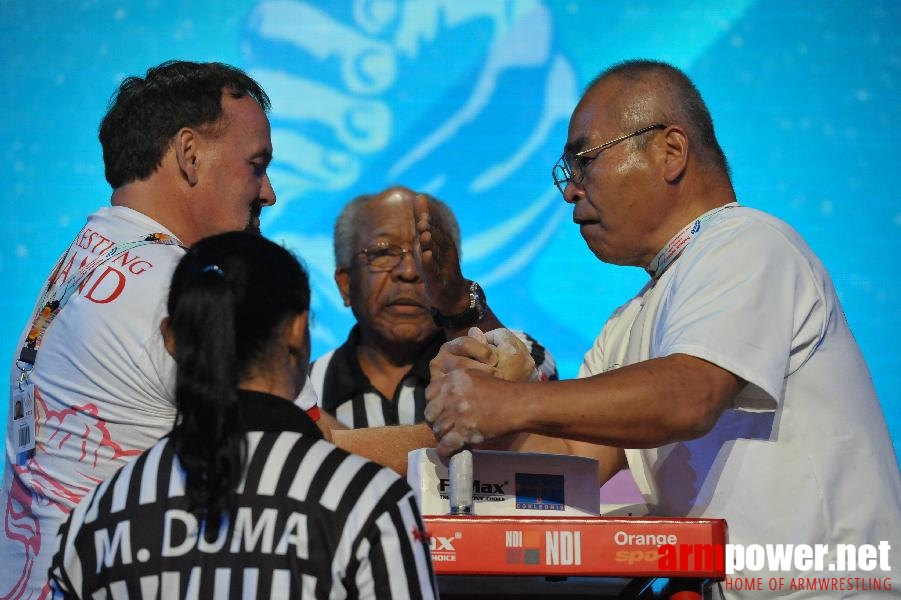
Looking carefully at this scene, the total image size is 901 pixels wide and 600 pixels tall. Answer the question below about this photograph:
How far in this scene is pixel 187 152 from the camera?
8.16ft

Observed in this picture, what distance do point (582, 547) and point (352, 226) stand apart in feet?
9.17

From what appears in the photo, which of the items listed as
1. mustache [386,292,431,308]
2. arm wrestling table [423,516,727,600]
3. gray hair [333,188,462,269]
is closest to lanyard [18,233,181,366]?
arm wrestling table [423,516,727,600]

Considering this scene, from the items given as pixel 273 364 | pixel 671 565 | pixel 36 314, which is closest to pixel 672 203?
pixel 671 565

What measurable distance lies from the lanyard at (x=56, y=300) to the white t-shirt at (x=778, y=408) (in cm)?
112

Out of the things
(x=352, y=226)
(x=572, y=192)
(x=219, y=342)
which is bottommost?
(x=219, y=342)

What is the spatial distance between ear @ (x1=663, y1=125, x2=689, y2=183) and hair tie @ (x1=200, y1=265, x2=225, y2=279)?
1.30m

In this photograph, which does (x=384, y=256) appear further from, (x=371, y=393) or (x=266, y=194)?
(x=266, y=194)

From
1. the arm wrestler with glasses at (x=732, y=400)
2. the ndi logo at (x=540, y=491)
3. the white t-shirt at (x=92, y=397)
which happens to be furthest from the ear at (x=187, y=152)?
the ndi logo at (x=540, y=491)

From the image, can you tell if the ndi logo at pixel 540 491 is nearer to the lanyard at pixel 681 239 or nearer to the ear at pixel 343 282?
the lanyard at pixel 681 239

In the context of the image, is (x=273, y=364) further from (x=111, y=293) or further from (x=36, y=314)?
(x=36, y=314)

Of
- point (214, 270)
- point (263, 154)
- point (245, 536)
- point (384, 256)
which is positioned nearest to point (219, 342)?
point (214, 270)

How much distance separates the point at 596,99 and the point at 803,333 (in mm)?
838

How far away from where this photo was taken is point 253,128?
2.61 meters

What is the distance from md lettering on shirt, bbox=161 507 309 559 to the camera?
142cm
